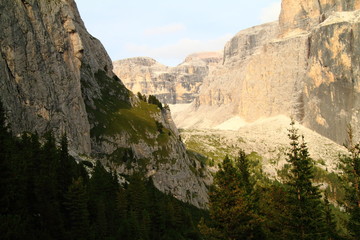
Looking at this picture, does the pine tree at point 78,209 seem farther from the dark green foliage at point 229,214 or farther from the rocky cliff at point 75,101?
the rocky cliff at point 75,101

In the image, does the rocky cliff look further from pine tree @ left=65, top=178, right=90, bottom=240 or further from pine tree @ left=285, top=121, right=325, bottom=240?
pine tree @ left=285, top=121, right=325, bottom=240

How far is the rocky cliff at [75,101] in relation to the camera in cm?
6806

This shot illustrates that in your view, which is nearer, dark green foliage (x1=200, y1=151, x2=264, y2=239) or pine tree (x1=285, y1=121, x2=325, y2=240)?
dark green foliage (x1=200, y1=151, x2=264, y2=239)

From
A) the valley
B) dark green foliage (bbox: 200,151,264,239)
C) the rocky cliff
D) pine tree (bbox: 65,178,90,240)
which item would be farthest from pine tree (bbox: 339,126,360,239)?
the rocky cliff

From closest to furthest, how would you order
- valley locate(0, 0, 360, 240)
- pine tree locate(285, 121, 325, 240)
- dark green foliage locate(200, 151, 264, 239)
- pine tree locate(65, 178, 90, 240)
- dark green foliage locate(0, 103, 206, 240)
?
dark green foliage locate(0, 103, 206, 240) → dark green foliage locate(200, 151, 264, 239) → valley locate(0, 0, 360, 240) → pine tree locate(285, 121, 325, 240) → pine tree locate(65, 178, 90, 240)

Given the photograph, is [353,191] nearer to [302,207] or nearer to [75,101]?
[302,207]

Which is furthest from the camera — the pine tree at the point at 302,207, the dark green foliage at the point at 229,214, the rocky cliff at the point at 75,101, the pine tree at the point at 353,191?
the rocky cliff at the point at 75,101

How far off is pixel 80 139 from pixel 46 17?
27.0m

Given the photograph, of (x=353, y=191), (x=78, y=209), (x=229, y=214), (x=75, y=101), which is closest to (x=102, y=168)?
(x=75, y=101)

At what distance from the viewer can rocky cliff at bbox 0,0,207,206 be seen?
6806cm

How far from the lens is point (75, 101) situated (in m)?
85.4

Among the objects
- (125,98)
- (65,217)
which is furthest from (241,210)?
(125,98)

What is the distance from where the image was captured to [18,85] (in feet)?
221

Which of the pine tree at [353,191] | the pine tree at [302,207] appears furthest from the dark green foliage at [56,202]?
the pine tree at [353,191]
